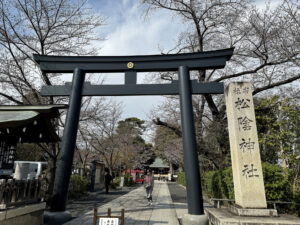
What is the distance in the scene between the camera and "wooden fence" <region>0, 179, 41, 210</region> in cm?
462

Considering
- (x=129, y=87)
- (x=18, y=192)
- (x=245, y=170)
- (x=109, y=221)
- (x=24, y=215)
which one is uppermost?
(x=129, y=87)

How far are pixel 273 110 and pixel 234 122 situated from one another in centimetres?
577

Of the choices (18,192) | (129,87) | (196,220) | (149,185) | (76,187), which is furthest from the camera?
(76,187)

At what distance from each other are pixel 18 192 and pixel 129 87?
4635 millimetres

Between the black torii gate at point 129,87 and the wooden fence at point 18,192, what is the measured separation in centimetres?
72

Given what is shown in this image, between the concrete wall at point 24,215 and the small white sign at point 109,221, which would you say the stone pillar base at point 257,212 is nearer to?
the small white sign at point 109,221

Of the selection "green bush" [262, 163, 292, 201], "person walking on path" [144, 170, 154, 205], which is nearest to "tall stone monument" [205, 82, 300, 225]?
"green bush" [262, 163, 292, 201]

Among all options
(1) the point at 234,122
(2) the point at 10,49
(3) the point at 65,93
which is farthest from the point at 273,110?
(2) the point at 10,49

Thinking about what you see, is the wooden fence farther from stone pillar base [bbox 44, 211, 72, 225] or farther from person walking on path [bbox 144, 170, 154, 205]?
person walking on path [bbox 144, 170, 154, 205]

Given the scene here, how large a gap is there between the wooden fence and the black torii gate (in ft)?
2.36

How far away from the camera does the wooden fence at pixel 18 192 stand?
4.62 meters

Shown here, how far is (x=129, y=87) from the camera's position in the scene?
24.5ft

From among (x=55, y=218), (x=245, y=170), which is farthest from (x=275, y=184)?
(x=55, y=218)

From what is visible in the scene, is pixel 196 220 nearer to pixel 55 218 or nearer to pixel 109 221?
pixel 109 221
